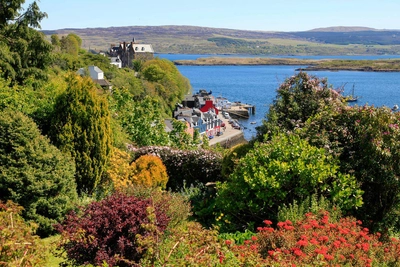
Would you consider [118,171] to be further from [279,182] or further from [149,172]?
[279,182]

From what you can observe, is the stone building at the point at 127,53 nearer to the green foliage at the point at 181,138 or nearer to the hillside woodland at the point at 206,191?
the green foliage at the point at 181,138

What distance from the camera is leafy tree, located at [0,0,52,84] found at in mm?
27922

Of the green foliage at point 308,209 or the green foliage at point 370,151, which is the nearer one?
the green foliage at point 308,209

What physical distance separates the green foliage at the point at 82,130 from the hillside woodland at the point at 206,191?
0.03 m

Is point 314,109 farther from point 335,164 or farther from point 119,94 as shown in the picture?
point 119,94

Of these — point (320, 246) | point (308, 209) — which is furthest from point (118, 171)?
point (320, 246)

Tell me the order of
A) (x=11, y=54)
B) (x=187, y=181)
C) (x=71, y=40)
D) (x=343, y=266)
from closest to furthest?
(x=343, y=266)
(x=187, y=181)
(x=11, y=54)
(x=71, y=40)

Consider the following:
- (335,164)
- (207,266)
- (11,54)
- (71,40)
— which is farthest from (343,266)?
(71,40)

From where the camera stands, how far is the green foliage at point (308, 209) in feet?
27.1

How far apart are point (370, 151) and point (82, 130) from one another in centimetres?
699

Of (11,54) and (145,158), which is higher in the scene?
(11,54)

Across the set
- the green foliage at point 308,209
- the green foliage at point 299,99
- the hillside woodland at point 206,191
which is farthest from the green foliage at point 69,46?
the green foliage at point 308,209

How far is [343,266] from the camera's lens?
20.7 feet

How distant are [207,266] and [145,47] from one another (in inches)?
5735
